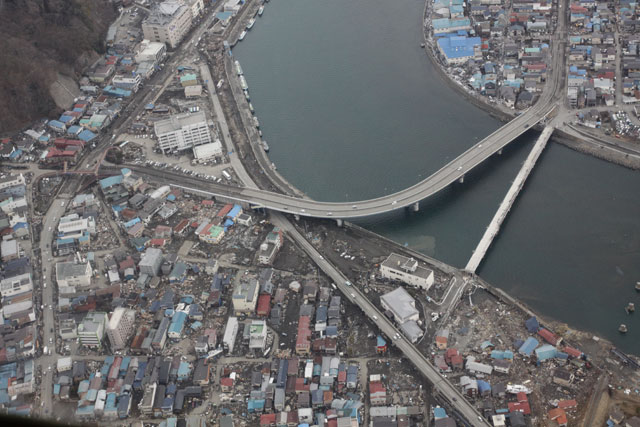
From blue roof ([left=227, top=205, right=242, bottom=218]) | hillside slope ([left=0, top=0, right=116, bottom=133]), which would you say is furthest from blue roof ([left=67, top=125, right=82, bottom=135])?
blue roof ([left=227, top=205, right=242, bottom=218])

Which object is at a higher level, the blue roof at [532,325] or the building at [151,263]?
the building at [151,263]

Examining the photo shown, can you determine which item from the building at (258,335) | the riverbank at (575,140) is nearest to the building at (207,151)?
the building at (258,335)

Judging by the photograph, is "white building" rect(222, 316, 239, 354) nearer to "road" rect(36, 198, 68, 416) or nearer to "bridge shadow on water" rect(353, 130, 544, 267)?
"road" rect(36, 198, 68, 416)

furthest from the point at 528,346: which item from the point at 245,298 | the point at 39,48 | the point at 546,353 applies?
the point at 39,48

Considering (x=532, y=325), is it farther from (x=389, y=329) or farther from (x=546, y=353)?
(x=389, y=329)

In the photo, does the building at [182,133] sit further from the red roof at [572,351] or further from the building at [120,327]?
the red roof at [572,351]

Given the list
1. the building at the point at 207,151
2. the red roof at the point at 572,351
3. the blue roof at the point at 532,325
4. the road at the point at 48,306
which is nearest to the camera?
the red roof at the point at 572,351

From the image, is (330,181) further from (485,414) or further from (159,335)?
(485,414)
